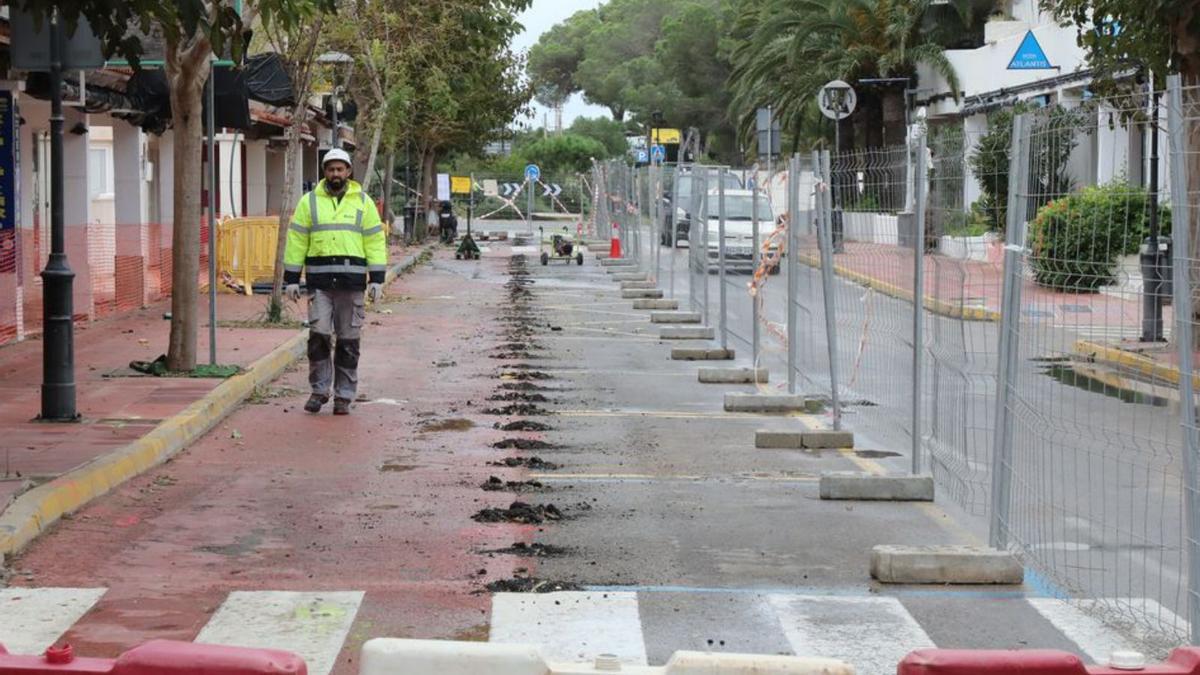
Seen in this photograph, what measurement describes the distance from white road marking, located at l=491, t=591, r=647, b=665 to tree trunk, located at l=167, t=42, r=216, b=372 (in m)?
8.16

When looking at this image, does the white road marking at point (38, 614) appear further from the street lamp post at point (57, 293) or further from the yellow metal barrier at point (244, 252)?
the yellow metal barrier at point (244, 252)

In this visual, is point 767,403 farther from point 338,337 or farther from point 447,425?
point 338,337

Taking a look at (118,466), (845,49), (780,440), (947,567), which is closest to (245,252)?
(780,440)

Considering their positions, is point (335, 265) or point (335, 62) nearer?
point (335, 265)

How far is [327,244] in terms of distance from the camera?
13.7 meters

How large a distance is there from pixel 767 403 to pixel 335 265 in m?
3.75

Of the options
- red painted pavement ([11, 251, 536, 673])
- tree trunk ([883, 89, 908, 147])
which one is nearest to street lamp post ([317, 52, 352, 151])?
red painted pavement ([11, 251, 536, 673])

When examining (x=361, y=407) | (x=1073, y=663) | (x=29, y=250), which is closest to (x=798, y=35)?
(x=29, y=250)

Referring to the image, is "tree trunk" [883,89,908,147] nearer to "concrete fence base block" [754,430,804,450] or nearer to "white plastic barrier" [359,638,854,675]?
"concrete fence base block" [754,430,804,450]

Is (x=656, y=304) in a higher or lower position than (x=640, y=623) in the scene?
higher

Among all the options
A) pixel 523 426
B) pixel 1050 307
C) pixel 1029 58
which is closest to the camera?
pixel 1050 307

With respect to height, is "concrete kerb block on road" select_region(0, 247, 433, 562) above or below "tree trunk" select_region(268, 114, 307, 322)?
below

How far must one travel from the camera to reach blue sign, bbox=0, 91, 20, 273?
17.6 metres

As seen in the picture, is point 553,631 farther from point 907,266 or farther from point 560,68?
point 560,68
